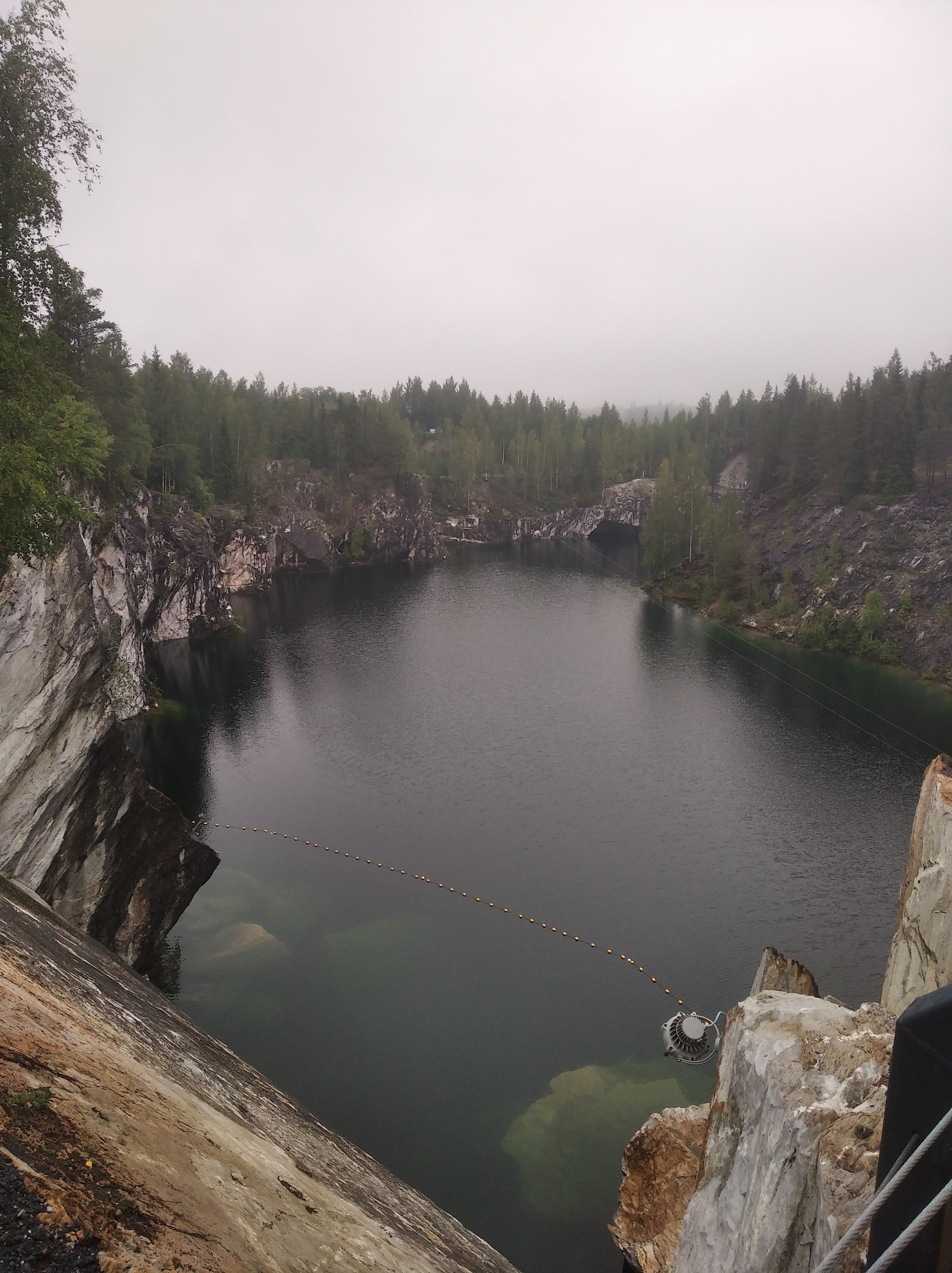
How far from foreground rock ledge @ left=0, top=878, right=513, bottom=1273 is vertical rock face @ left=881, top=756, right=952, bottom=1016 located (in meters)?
8.04

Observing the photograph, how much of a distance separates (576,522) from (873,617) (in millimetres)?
76298

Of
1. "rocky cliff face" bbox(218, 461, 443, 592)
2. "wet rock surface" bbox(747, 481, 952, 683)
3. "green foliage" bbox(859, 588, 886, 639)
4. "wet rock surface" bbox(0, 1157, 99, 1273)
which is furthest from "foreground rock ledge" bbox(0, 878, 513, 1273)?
"rocky cliff face" bbox(218, 461, 443, 592)

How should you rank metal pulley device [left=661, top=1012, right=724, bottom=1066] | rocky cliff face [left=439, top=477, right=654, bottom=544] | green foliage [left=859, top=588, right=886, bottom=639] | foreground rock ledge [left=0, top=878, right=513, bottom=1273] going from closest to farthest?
foreground rock ledge [left=0, top=878, right=513, bottom=1273], metal pulley device [left=661, top=1012, right=724, bottom=1066], green foliage [left=859, top=588, right=886, bottom=639], rocky cliff face [left=439, top=477, right=654, bottom=544]

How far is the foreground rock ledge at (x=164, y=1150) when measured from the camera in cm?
522

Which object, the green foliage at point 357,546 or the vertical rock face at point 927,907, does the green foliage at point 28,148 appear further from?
the green foliage at point 357,546

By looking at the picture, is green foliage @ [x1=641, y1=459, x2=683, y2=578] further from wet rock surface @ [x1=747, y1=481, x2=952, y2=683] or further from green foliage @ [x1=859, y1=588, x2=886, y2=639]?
green foliage @ [x1=859, y1=588, x2=886, y2=639]

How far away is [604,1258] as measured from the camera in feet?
52.1

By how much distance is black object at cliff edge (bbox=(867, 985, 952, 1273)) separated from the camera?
14.3 feet

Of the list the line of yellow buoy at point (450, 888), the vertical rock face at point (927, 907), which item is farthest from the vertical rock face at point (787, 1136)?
the line of yellow buoy at point (450, 888)

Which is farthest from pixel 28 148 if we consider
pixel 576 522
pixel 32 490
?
pixel 576 522

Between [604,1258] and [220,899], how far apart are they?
17.2m

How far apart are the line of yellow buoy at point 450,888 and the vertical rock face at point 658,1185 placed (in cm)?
775

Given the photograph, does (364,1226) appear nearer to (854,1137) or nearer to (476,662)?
(854,1137)

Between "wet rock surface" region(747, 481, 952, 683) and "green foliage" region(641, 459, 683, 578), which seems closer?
"wet rock surface" region(747, 481, 952, 683)
